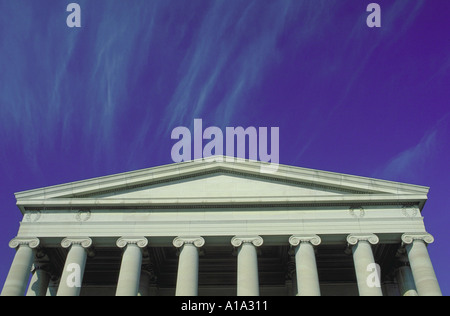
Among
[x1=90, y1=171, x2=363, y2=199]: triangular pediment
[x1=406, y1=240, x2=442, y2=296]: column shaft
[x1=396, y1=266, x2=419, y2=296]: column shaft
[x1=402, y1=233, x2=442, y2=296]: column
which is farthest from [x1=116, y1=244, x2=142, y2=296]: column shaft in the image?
[x1=396, y1=266, x2=419, y2=296]: column shaft

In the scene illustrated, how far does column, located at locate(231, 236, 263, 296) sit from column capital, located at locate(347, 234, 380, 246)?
727cm

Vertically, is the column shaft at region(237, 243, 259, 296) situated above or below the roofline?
below

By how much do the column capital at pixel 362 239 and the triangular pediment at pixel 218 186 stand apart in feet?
11.6

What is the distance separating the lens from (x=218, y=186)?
4041 centimetres

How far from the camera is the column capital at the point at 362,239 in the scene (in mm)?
36656

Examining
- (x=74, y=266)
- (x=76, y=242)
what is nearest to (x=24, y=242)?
(x=76, y=242)

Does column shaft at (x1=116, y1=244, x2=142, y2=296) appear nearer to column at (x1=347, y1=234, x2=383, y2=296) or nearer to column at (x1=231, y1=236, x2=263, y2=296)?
column at (x1=231, y1=236, x2=263, y2=296)

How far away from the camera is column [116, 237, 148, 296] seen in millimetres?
34938

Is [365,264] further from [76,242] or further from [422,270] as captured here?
[76,242]

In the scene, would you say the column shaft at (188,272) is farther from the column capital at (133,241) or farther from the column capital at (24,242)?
the column capital at (24,242)

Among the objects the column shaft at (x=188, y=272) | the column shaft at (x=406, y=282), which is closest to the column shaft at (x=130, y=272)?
the column shaft at (x=188, y=272)

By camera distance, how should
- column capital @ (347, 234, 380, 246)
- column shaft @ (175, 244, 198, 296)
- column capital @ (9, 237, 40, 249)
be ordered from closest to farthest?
column shaft @ (175, 244, 198, 296)
column capital @ (347, 234, 380, 246)
column capital @ (9, 237, 40, 249)

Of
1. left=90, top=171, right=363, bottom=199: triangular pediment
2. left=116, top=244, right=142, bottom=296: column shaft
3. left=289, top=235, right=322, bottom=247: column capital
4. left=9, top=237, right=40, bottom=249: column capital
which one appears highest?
left=90, top=171, right=363, bottom=199: triangular pediment

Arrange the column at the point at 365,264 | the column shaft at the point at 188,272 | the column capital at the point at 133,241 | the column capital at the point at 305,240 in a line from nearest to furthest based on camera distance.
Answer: the column at the point at 365,264
the column shaft at the point at 188,272
the column capital at the point at 305,240
the column capital at the point at 133,241
